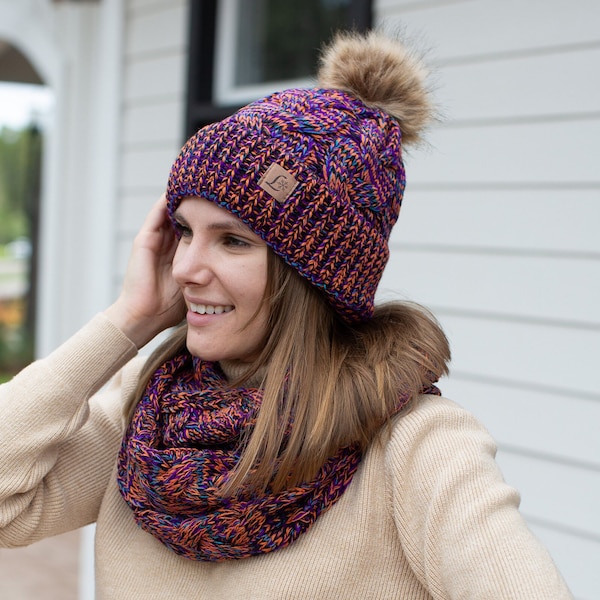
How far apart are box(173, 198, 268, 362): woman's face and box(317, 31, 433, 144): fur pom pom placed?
1.15ft

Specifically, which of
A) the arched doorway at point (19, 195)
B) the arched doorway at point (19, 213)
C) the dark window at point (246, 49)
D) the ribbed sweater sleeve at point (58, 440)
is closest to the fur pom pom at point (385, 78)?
the ribbed sweater sleeve at point (58, 440)

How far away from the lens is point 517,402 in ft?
8.04

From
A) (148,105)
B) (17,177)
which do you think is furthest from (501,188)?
(17,177)

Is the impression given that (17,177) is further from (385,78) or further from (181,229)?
(385,78)

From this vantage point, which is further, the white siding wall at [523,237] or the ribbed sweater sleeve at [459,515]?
the white siding wall at [523,237]

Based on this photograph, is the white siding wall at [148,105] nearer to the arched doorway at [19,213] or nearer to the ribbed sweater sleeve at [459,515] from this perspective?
the ribbed sweater sleeve at [459,515]

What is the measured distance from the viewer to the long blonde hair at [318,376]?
4.55 ft

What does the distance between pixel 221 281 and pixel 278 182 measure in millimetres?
200

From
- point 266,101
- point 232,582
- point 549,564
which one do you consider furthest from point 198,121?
point 549,564

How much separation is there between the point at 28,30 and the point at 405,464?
380cm

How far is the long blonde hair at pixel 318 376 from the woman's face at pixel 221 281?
0.03m

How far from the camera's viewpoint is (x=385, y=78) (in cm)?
153

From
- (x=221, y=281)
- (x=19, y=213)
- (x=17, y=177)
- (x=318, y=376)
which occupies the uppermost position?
(x=221, y=281)

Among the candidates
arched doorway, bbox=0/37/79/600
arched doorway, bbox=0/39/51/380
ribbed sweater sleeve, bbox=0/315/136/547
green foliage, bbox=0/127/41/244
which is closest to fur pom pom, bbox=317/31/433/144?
ribbed sweater sleeve, bbox=0/315/136/547
